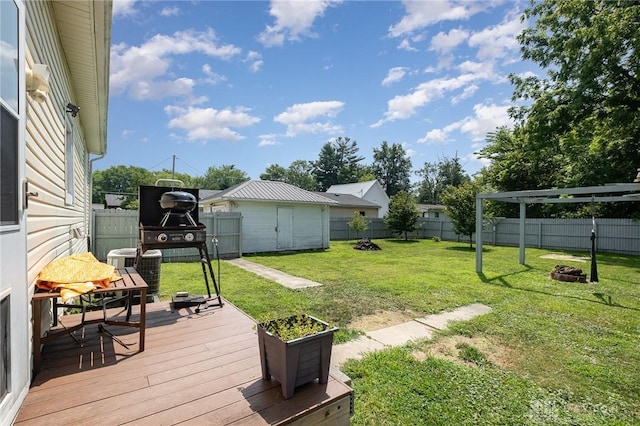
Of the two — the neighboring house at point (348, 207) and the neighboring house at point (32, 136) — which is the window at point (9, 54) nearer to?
the neighboring house at point (32, 136)

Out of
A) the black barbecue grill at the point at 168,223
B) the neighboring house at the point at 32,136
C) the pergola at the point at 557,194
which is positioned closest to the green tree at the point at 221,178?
the pergola at the point at 557,194

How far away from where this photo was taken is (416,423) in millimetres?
2193

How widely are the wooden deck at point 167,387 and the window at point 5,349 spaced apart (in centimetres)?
25

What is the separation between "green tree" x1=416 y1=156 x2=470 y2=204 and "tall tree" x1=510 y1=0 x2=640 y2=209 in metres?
26.5

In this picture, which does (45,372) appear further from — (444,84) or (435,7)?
(444,84)

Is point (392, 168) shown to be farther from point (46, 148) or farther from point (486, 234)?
point (46, 148)

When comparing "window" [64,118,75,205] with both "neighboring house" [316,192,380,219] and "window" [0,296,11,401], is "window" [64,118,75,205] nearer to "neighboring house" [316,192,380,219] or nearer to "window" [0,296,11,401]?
"window" [0,296,11,401]

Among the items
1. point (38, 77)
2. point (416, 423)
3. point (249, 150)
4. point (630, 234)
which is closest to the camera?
point (38, 77)

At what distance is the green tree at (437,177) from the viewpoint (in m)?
40.5

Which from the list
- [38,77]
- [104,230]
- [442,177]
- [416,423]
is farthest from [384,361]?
[442,177]

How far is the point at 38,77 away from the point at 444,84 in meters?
14.5

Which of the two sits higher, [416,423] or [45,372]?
[45,372]

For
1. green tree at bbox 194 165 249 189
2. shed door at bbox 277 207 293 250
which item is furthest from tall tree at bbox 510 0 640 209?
green tree at bbox 194 165 249 189

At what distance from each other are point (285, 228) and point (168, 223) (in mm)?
9257
